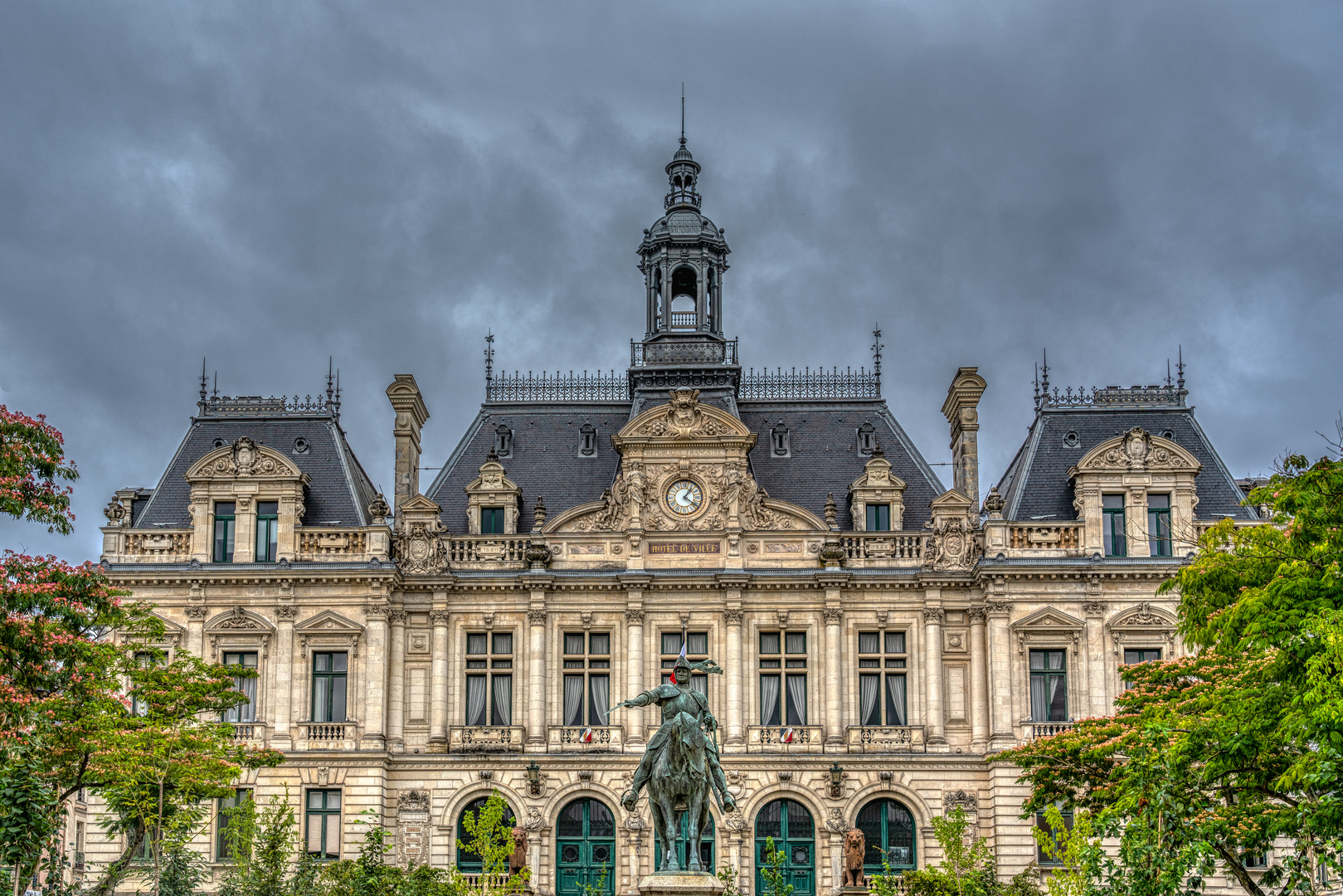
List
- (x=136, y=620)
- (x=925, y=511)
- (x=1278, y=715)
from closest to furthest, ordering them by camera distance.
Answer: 1. (x=1278, y=715)
2. (x=136, y=620)
3. (x=925, y=511)

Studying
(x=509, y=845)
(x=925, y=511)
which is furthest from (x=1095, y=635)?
(x=509, y=845)

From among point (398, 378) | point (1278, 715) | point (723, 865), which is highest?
point (398, 378)

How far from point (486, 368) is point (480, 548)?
8546 mm

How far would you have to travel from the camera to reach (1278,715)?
27688 mm

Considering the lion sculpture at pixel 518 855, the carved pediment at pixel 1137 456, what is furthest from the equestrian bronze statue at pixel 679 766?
the carved pediment at pixel 1137 456

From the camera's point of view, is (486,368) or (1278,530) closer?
(1278,530)

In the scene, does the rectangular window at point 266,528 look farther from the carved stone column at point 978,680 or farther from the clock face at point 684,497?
the carved stone column at point 978,680

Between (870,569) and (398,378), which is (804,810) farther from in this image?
(398,378)

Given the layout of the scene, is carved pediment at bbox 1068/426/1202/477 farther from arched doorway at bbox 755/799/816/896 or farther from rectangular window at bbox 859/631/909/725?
arched doorway at bbox 755/799/816/896

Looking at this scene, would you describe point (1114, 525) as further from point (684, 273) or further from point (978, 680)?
point (684, 273)

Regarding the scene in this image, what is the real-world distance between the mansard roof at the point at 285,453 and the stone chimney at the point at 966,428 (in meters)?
19.0

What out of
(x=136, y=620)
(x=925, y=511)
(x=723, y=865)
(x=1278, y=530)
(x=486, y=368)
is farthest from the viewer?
(x=486, y=368)

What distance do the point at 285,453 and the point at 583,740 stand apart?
13.5 meters

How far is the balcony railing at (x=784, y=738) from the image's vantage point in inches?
1885
